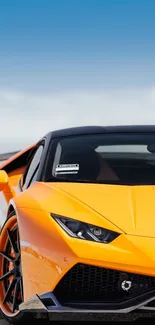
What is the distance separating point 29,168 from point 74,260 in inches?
110

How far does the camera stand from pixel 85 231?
4211mm

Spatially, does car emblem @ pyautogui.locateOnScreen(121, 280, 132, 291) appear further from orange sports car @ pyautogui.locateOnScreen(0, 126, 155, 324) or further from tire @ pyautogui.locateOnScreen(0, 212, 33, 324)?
tire @ pyautogui.locateOnScreen(0, 212, 33, 324)

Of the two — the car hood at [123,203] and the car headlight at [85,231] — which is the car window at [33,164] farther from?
the car headlight at [85,231]

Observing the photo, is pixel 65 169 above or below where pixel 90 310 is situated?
above

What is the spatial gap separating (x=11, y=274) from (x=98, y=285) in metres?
1.11

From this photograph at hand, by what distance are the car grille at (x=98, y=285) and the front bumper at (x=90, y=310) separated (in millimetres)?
35

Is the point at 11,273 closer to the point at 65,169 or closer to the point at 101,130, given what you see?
the point at 65,169

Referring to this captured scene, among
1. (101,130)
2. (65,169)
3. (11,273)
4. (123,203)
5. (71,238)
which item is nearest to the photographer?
(71,238)

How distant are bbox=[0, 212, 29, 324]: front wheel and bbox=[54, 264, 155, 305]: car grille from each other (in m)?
0.52

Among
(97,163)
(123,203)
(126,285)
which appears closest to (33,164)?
(97,163)

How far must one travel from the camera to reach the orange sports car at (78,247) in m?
4.01

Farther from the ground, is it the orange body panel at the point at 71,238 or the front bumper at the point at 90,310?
the orange body panel at the point at 71,238

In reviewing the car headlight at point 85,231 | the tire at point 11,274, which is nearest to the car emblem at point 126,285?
the car headlight at point 85,231

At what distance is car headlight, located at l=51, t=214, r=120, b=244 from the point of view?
13.6 ft
